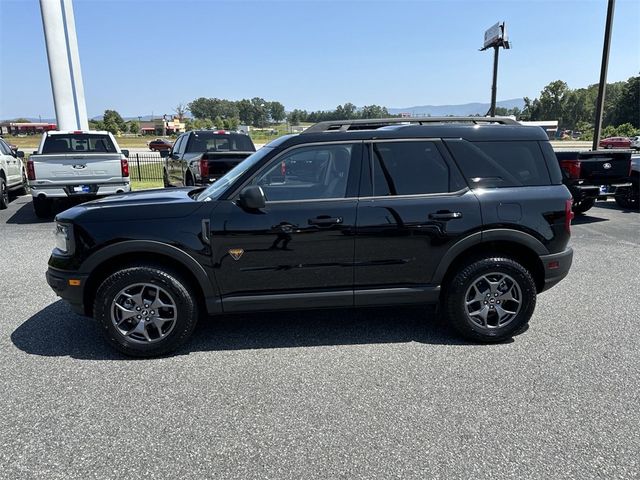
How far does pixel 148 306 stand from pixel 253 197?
1249mm

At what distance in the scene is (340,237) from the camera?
3756mm

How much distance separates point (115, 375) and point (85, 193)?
7.14 meters

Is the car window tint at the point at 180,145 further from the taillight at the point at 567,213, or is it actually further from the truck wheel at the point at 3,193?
the taillight at the point at 567,213

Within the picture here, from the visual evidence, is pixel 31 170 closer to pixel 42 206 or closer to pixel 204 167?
pixel 42 206

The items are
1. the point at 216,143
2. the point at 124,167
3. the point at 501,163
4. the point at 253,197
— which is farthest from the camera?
the point at 216,143

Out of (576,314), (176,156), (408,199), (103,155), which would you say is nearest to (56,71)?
(176,156)

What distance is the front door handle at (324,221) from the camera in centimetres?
371

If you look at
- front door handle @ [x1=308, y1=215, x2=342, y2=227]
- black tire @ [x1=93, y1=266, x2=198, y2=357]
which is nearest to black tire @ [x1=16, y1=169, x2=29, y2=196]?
black tire @ [x1=93, y1=266, x2=198, y2=357]

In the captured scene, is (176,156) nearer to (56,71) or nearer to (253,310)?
(56,71)

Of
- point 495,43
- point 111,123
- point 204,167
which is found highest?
point 495,43

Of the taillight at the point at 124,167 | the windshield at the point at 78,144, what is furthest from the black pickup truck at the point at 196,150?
the windshield at the point at 78,144

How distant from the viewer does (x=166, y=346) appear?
3746 millimetres

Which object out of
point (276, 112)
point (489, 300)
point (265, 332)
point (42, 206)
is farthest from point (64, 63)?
point (276, 112)

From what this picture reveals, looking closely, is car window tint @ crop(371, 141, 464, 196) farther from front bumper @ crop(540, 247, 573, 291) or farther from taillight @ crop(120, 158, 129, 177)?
taillight @ crop(120, 158, 129, 177)
